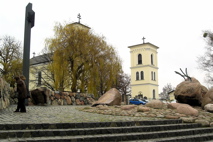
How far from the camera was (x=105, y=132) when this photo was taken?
306 inches

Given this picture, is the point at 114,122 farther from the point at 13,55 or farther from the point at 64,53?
the point at 13,55

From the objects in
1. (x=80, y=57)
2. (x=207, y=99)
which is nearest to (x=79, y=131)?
(x=207, y=99)

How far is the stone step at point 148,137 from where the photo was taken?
6541mm

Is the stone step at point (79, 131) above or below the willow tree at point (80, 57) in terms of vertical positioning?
below

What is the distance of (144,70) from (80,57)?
4691cm

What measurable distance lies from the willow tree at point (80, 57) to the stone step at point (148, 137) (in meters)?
17.1

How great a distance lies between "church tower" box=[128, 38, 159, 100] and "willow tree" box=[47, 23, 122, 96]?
44189 mm

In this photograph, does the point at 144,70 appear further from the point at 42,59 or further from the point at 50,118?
the point at 50,118

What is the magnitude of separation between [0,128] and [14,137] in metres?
0.62

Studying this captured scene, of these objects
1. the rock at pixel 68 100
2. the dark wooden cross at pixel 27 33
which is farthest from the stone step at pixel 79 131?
the rock at pixel 68 100

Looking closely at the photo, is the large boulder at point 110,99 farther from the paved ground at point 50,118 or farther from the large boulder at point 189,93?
the paved ground at point 50,118

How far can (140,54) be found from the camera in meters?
72.7

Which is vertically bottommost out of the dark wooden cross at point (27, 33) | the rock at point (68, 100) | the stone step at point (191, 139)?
the stone step at point (191, 139)

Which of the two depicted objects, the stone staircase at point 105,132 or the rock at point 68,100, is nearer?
the stone staircase at point 105,132
